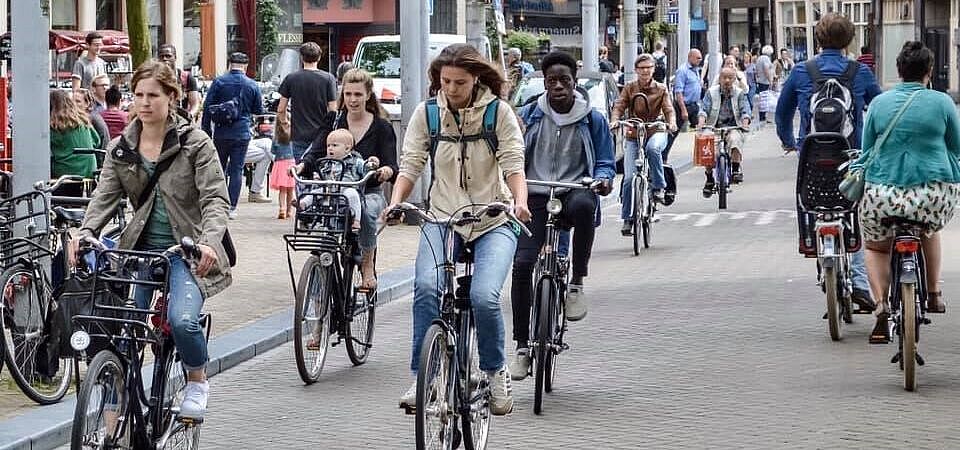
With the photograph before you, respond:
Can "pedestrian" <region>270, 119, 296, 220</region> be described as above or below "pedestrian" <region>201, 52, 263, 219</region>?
below

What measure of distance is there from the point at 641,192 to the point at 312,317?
23.0 feet

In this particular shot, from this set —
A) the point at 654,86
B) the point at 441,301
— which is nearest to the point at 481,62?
the point at 441,301

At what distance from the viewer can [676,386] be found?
954 centimetres

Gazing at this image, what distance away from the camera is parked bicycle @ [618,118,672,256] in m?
16.3

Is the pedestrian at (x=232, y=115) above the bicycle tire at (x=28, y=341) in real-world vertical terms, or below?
above

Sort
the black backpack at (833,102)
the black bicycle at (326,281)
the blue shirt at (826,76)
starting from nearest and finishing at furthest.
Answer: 1. the black bicycle at (326,281)
2. the black backpack at (833,102)
3. the blue shirt at (826,76)

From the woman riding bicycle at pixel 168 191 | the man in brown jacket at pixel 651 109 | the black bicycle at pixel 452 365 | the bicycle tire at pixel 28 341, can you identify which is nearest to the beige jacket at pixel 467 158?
the black bicycle at pixel 452 365

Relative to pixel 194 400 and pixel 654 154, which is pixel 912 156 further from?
pixel 654 154

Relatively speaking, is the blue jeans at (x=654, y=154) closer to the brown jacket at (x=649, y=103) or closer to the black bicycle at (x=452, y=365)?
the brown jacket at (x=649, y=103)

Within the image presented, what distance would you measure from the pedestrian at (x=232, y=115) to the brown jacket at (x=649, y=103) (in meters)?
3.66

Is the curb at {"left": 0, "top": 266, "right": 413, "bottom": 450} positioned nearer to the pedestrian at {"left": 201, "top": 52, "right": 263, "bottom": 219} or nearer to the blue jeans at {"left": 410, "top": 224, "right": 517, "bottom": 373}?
the blue jeans at {"left": 410, "top": 224, "right": 517, "bottom": 373}

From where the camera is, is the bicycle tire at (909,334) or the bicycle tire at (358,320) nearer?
the bicycle tire at (909,334)

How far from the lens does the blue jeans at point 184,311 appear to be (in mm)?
7059

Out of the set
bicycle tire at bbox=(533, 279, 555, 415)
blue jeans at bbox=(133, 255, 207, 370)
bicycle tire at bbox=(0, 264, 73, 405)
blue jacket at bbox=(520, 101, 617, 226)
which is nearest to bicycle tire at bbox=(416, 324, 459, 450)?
blue jeans at bbox=(133, 255, 207, 370)
